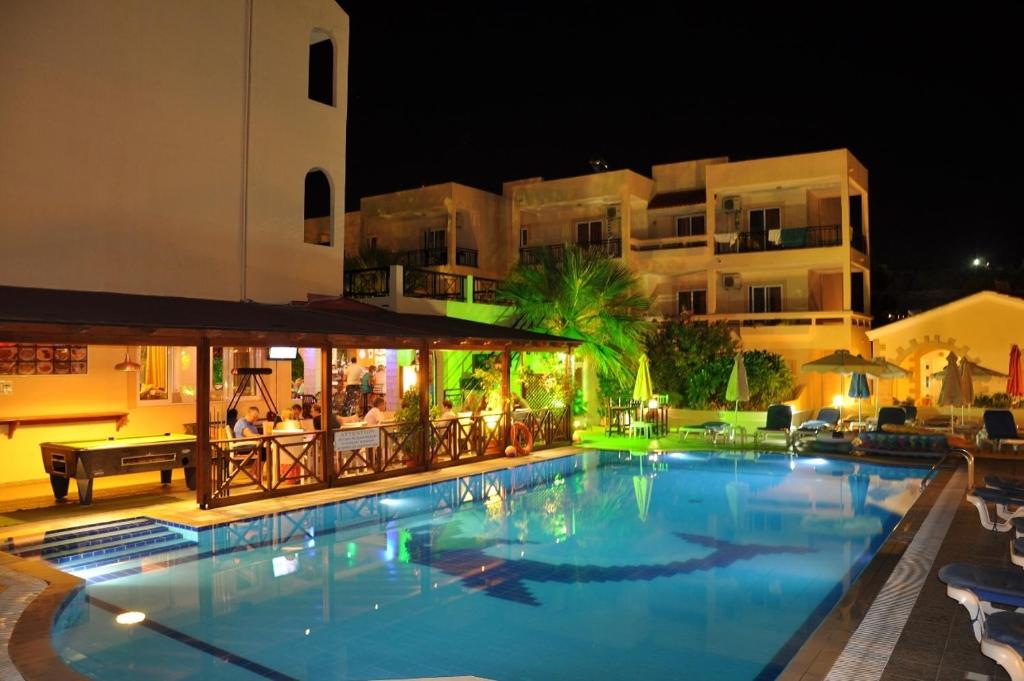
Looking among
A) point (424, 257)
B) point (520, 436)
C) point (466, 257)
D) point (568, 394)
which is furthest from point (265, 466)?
point (424, 257)

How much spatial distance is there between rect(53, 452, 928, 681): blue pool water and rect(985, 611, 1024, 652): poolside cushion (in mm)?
1758

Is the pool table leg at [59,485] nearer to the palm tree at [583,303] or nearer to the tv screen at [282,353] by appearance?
the tv screen at [282,353]

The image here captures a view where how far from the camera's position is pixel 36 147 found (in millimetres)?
12633

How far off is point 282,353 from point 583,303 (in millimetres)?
9254

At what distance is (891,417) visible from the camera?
755 inches

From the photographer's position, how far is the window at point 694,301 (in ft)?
98.4

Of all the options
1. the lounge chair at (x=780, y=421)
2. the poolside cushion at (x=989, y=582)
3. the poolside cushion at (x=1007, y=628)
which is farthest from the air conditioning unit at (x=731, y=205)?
the poolside cushion at (x=1007, y=628)

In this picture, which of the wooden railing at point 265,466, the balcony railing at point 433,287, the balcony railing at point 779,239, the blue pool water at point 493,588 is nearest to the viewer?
the blue pool water at point 493,588

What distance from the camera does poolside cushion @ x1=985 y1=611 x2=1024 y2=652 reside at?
5.01 metres

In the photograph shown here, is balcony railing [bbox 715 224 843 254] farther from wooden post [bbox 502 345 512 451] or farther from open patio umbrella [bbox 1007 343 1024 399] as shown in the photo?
wooden post [bbox 502 345 512 451]

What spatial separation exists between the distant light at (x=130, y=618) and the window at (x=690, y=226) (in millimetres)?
25357

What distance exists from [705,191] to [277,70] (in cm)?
1838

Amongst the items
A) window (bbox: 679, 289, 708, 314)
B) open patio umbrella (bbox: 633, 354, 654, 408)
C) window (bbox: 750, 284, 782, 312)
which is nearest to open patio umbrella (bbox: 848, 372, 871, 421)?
open patio umbrella (bbox: 633, 354, 654, 408)

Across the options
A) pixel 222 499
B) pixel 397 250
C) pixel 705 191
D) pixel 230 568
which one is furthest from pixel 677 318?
pixel 230 568
